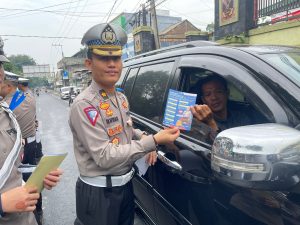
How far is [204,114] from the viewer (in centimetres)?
171

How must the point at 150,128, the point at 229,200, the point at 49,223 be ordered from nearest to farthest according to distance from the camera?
the point at 229,200 → the point at 150,128 → the point at 49,223

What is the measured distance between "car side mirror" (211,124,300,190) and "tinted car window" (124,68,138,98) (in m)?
2.12

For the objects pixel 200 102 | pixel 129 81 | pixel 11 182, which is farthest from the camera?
pixel 129 81

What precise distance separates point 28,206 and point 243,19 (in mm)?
9077

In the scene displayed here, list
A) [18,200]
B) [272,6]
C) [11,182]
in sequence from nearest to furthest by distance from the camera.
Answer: [18,200]
[11,182]
[272,6]

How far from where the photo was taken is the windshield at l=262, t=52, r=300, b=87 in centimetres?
143

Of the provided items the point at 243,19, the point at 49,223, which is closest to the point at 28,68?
the point at 243,19

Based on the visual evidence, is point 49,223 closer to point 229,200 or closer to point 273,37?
point 229,200

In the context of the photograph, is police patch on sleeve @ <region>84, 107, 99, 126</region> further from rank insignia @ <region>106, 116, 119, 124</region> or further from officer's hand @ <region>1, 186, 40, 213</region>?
officer's hand @ <region>1, 186, 40, 213</region>

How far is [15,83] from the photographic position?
3.80 meters

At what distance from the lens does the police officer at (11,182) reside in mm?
1268

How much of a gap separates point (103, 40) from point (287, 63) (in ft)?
3.46

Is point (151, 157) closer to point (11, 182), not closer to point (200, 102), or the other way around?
point (200, 102)

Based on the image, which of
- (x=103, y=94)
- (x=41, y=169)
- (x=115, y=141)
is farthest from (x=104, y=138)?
(x=41, y=169)
